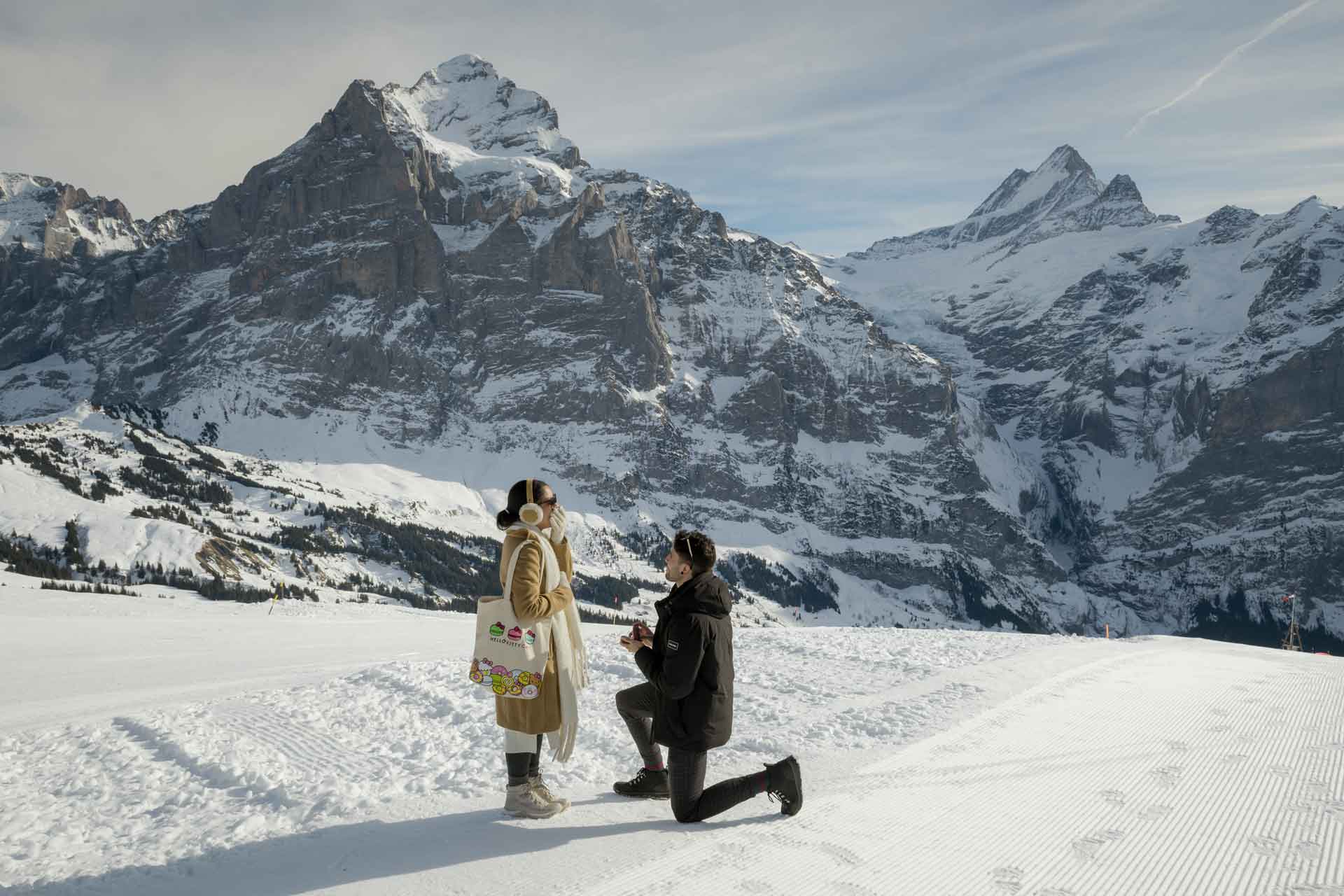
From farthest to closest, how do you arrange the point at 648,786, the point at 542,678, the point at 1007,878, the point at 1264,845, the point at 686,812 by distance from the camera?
the point at 648,786 < the point at 542,678 < the point at 686,812 < the point at 1264,845 < the point at 1007,878

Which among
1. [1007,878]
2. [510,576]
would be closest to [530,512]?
[510,576]

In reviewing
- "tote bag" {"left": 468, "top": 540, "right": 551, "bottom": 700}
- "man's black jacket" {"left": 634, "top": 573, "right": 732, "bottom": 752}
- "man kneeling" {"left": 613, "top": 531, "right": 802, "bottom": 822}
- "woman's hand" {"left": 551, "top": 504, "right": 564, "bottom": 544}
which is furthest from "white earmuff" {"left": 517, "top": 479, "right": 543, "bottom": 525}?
"man's black jacket" {"left": 634, "top": 573, "right": 732, "bottom": 752}

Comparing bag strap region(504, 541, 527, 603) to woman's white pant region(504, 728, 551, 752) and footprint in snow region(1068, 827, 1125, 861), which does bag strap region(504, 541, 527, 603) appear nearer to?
woman's white pant region(504, 728, 551, 752)

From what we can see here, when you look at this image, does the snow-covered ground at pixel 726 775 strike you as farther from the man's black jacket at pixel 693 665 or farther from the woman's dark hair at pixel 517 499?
the woman's dark hair at pixel 517 499

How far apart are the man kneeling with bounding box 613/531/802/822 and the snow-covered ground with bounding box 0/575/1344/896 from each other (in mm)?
243

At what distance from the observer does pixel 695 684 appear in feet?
23.4

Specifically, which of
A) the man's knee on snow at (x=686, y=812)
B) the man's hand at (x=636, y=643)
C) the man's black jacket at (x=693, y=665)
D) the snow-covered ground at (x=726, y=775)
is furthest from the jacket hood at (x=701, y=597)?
the snow-covered ground at (x=726, y=775)

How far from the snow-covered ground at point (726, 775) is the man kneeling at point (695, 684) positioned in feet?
0.80

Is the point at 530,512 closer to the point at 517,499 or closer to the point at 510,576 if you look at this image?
the point at 517,499

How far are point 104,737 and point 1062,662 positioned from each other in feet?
42.9

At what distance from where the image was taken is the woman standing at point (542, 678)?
7.10 metres

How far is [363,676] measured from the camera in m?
12.9

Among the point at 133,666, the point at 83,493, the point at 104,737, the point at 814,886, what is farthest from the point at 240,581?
the point at 814,886

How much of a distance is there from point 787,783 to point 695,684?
3.39ft
